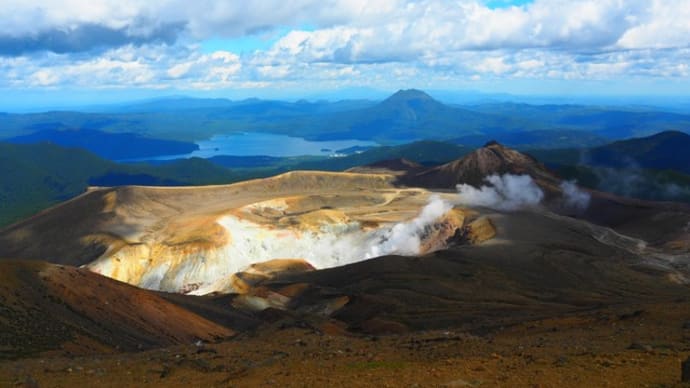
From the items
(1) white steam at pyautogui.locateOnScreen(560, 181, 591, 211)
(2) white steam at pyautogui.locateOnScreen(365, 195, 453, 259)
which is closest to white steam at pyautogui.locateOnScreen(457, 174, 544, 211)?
(1) white steam at pyautogui.locateOnScreen(560, 181, 591, 211)

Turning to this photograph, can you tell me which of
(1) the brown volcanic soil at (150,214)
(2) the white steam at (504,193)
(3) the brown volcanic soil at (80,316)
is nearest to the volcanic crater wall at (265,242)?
(1) the brown volcanic soil at (150,214)

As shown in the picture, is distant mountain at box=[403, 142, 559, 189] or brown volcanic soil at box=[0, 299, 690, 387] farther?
distant mountain at box=[403, 142, 559, 189]

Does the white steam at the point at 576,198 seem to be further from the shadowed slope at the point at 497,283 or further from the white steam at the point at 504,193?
the shadowed slope at the point at 497,283

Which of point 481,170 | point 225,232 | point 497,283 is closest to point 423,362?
point 497,283

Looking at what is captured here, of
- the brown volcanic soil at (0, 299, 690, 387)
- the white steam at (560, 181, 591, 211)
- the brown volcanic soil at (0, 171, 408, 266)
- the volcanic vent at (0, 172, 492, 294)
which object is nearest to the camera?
the brown volcanic soil at (0, 299, 690, 387)

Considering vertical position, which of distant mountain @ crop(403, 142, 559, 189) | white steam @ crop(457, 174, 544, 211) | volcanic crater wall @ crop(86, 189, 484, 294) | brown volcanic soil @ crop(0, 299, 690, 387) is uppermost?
brown volcanic soil @ crop(0, 299, 690, 387)

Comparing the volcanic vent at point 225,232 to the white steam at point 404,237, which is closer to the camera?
the volcanic vent at point 225,232

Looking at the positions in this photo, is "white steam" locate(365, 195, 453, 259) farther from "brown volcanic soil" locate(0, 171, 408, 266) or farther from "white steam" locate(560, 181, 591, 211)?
"white steam" locate(560, 181, 591, 211)

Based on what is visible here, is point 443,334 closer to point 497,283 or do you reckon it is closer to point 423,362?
point 423,362
